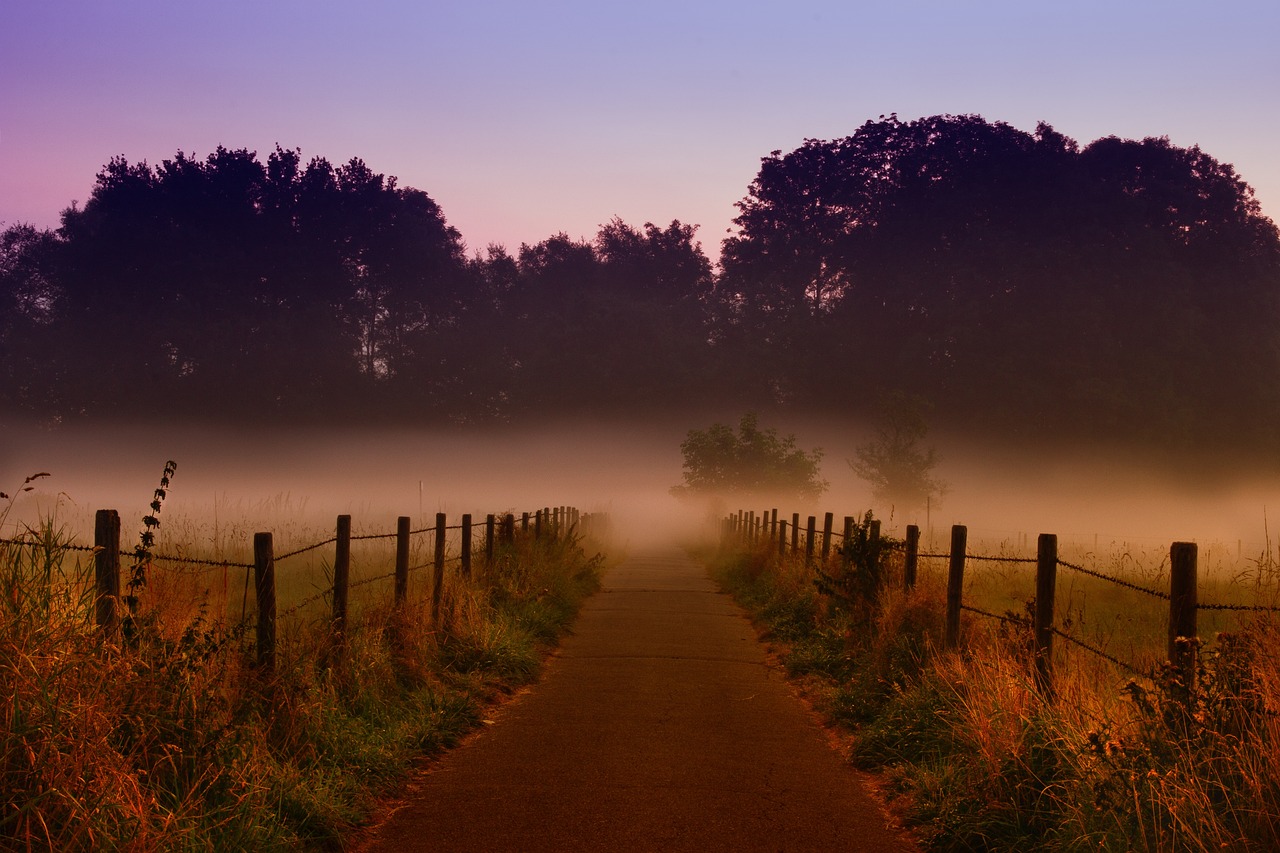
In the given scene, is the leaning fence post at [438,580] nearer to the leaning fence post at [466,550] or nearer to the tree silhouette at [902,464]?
the leaning fence post at [466,550]

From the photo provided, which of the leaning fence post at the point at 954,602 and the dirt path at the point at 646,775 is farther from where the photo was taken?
the leaning fence post at the point at 954,602

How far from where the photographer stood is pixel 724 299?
99375mm

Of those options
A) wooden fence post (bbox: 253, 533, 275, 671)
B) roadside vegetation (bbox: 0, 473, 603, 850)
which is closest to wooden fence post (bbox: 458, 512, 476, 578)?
roadside vegetation (bbox: 0, 473, 603, 850)

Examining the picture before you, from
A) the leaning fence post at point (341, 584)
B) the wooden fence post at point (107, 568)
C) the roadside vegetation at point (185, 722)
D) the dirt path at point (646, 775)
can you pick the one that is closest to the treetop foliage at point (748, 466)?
the dirt path at point (646, 775)

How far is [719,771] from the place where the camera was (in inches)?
261

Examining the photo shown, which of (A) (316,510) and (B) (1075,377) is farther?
(B) (1075,377)

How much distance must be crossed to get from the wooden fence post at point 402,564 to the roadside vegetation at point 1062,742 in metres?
3.77

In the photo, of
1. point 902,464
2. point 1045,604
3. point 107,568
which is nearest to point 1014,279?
point 902,464

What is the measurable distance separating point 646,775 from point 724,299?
94.3 metres

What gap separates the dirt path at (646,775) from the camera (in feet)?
17.7

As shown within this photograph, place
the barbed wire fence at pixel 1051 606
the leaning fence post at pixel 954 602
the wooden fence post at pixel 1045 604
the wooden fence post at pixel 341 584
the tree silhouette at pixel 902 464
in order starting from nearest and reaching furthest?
the barbed wire fence at pixel 1051 606 → the wooden fence post at pixel 1045 604 → the wooden fence post at pixel 341 584 → the leaning fence post at pixel 954 602 → the tree silhouette at pixel 902 464

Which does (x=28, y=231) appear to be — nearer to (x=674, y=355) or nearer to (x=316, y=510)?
(x=316, y=510)

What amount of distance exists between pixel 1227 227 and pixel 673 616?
90620 millimetres

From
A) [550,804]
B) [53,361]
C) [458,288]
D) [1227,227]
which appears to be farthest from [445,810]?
[1227,227]
